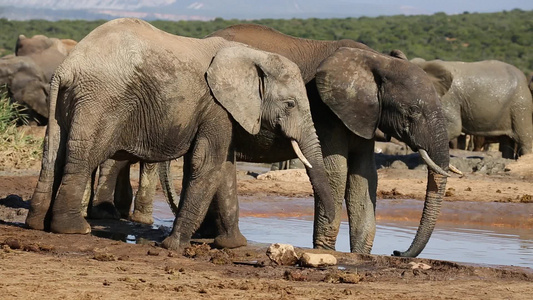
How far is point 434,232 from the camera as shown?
12109 millimetres

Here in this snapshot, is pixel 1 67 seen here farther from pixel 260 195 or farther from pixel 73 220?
pixel 73 220

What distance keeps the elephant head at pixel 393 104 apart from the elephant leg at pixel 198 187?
3.72ft

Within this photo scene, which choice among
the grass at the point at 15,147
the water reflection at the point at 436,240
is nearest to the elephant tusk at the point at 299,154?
the water reflection at the point at 436,240

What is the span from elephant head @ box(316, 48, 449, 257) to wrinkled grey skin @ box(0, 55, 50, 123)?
11243 millimetres

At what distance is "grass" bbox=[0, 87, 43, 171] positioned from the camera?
1565cm

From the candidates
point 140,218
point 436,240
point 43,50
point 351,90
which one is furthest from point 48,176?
point 43,50

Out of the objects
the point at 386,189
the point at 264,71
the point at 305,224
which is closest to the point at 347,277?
the point at 264,71

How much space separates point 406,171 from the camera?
1688 centimetres

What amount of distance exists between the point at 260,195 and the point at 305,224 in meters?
1.85

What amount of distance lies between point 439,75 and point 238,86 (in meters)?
9.66

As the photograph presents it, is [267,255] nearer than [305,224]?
Yes

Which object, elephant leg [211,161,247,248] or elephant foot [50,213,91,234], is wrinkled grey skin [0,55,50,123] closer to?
elephant foot [50,213,91,234]

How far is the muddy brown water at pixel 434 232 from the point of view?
10.7 meters

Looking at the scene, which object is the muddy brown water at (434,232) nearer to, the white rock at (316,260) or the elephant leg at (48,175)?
the elephant leg at (48,175)
